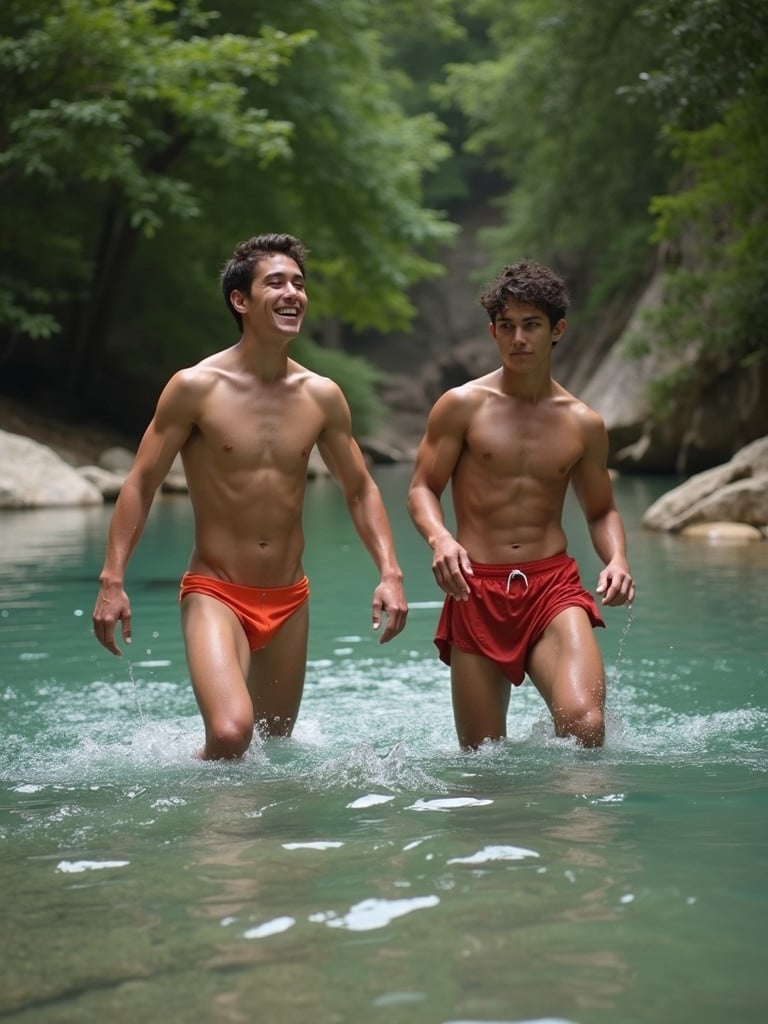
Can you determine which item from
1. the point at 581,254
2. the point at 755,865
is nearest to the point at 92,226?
the point at 581,254

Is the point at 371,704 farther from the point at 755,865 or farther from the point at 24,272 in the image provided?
the point at 24,272

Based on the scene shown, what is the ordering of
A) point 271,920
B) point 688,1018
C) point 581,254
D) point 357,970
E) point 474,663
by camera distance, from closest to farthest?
point 688,1018 < point 357,970 < point 271,920 < point 474,663 < point 581,254

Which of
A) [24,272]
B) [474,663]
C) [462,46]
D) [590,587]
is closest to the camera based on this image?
[474,663]

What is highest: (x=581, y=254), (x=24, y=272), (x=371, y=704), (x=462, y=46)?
(x=462, y=46)

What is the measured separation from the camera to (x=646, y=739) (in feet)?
18.6

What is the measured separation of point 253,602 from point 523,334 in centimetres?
144

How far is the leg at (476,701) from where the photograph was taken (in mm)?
5348

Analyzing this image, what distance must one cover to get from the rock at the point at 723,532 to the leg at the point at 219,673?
926 centimetres

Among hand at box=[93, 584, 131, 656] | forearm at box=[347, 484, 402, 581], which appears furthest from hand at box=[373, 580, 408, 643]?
hand at box=[93, 584, 131, 656]

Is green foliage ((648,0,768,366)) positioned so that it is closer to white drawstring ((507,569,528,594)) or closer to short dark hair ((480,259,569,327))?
short dark hair ((480,259,569,327))

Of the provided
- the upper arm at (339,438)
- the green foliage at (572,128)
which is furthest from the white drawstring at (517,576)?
the green foliage at (572,128)

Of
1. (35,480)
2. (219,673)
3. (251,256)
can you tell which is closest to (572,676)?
(219,673)

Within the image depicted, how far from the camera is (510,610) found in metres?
5.34

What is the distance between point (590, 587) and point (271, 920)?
24.3 ft
